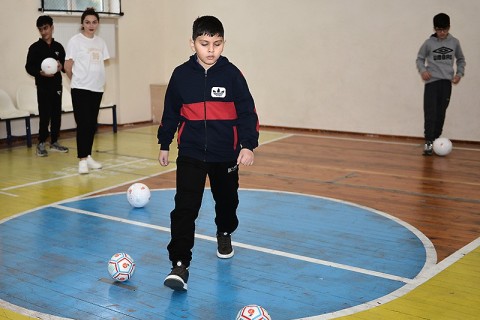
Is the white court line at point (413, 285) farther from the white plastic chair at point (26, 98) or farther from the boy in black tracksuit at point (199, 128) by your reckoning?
the white plastic chair at point (26, 98)

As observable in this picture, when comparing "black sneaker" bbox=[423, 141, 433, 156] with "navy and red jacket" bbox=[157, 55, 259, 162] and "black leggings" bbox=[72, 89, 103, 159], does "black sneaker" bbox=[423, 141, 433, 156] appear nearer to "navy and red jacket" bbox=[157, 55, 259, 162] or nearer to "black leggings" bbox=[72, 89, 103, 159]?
"black leggings" bbox=[72, 89, 103, 159]

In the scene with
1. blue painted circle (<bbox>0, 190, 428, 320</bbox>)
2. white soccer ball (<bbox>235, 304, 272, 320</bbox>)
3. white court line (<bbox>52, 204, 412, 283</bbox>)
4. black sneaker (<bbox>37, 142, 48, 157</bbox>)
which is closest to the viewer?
white soccer ball (<bbox>235, 304, 272, 320</bbox>)

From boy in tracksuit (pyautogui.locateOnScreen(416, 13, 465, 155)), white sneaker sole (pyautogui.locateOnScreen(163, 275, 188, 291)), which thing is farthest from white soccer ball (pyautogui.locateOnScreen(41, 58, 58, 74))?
white sneaker sole (pyautogui.locateOnScreen(163, 275, 188, 291))

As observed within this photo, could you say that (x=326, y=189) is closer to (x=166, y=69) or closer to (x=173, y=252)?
(x=173, y=252)

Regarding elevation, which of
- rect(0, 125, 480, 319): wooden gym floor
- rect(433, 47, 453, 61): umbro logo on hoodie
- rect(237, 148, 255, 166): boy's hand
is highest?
rect(433, 47, 453, 61): umbro logo on hoodie

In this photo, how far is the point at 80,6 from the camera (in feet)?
39.7

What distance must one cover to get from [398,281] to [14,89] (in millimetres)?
8526

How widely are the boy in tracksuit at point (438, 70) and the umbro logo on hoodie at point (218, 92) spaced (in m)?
5.93

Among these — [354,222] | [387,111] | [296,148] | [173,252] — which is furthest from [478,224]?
[387,111]

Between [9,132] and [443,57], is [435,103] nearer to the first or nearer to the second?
[443,57]

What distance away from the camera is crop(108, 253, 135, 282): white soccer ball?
14.9 ft

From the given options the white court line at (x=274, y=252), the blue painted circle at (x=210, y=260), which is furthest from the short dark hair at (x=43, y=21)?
the white court line at (x=274, y=252)

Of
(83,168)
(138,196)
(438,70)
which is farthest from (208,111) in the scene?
(438,70)

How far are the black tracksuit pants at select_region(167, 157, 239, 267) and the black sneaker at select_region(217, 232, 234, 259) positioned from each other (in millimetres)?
442
